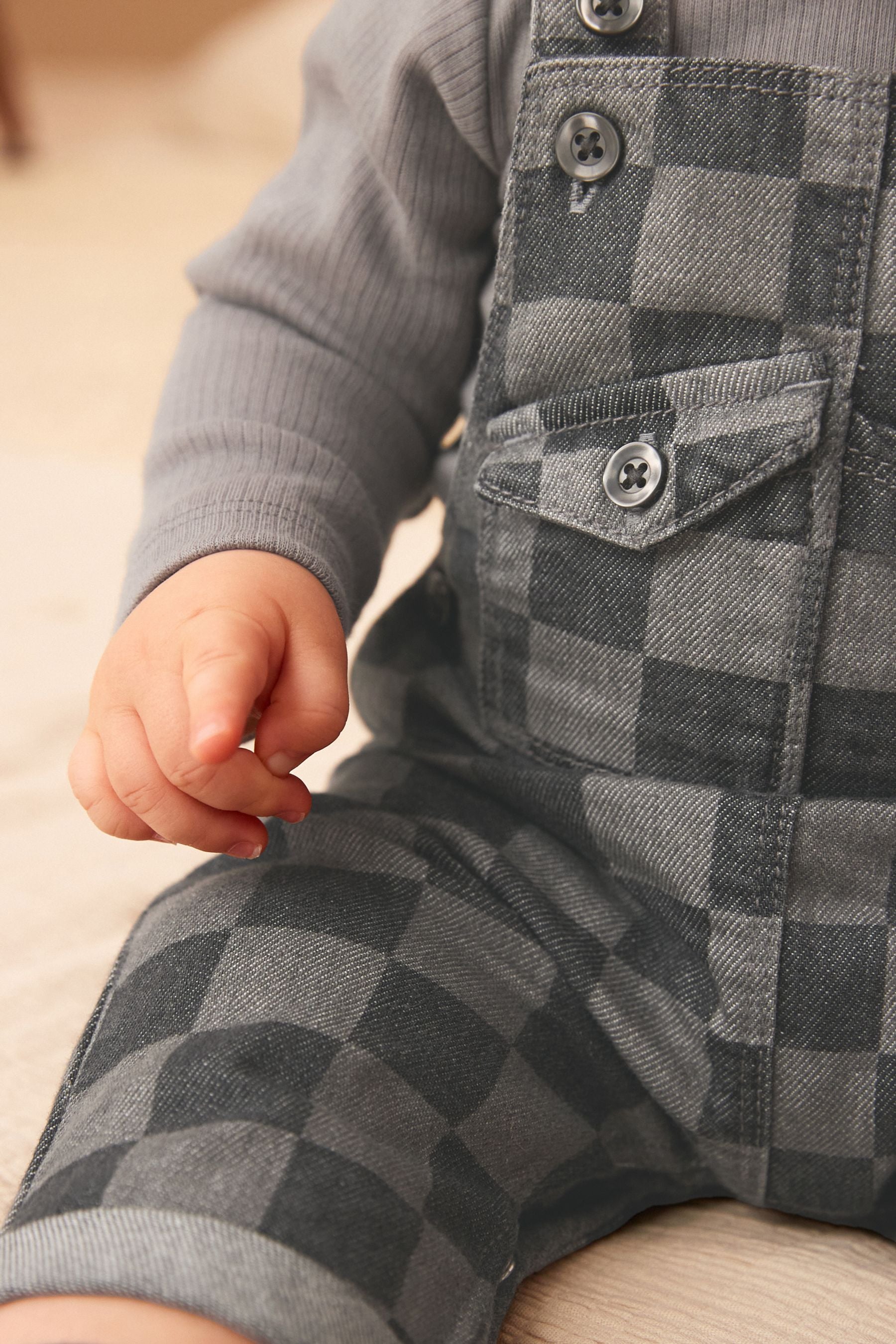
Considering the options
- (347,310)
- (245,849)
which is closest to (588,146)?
(347,310)

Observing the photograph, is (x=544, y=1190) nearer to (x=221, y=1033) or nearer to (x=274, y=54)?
(x=221, y=1033)

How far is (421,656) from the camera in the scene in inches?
21.7

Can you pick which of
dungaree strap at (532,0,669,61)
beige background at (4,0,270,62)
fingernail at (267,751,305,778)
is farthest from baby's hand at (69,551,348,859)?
beige background at (4,0,270,62)

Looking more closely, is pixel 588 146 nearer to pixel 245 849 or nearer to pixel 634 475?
pixel 634 475

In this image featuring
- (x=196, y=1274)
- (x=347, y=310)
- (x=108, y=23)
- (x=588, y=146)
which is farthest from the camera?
(x=108, y=23)

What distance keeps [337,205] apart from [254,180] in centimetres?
115

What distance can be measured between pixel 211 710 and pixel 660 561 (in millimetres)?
174

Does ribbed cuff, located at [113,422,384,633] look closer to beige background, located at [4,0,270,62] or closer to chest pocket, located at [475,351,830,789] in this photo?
chest pocket, located at [475,351,830,789]

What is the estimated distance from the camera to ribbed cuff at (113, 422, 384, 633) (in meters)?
0.47

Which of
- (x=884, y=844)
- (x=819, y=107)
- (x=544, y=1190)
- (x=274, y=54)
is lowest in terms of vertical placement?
(x=544, y=1190)

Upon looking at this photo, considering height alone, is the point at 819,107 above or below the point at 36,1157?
above

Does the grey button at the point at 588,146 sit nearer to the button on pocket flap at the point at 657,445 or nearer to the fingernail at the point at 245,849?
the button on pocket flap at the point at 657,445

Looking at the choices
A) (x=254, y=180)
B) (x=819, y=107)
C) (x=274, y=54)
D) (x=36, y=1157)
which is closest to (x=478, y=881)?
(x=36, y=1157)

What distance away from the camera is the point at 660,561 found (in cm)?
44
